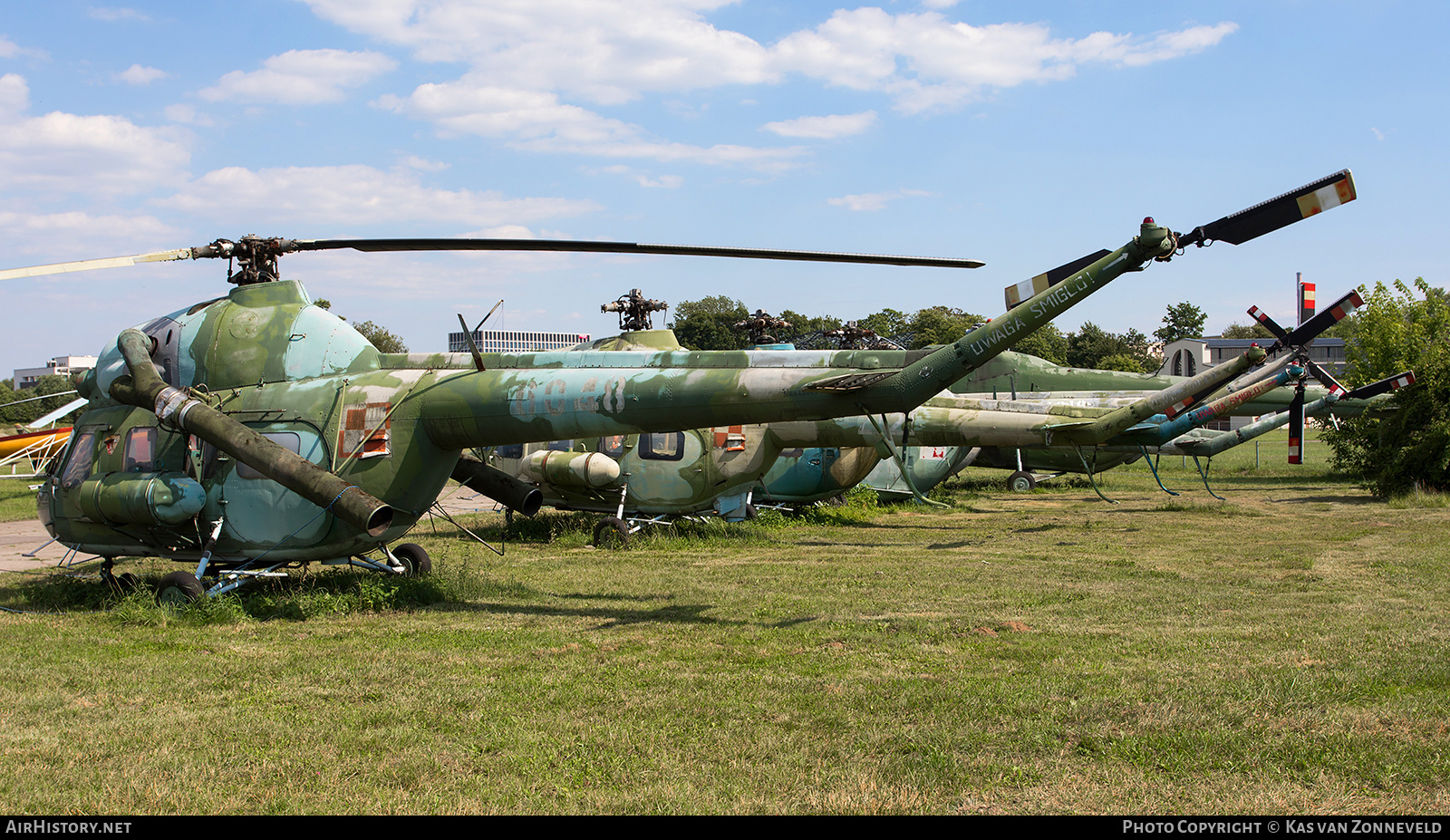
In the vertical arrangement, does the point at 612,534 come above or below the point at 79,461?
below

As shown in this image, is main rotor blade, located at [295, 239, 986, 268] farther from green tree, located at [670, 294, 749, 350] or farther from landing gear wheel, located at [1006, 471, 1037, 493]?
green tree, located at [670, 294, 749, 350]

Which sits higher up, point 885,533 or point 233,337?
point 233,337

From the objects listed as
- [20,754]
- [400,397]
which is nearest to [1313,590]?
[400,397]

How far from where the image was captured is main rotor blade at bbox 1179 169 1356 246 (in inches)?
290

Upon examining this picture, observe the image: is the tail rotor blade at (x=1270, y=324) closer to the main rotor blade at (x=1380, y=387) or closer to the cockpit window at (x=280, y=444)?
the main rotor blade at (x=1380, y=387)

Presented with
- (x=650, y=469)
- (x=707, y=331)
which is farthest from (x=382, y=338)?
(x=650, y=469)

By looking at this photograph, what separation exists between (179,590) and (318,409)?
2.22m

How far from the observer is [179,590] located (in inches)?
395

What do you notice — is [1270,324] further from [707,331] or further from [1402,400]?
[707,331]

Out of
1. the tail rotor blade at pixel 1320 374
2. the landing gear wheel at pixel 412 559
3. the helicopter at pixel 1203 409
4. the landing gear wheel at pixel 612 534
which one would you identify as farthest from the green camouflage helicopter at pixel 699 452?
the landing gear wheel at pixel 412 559
